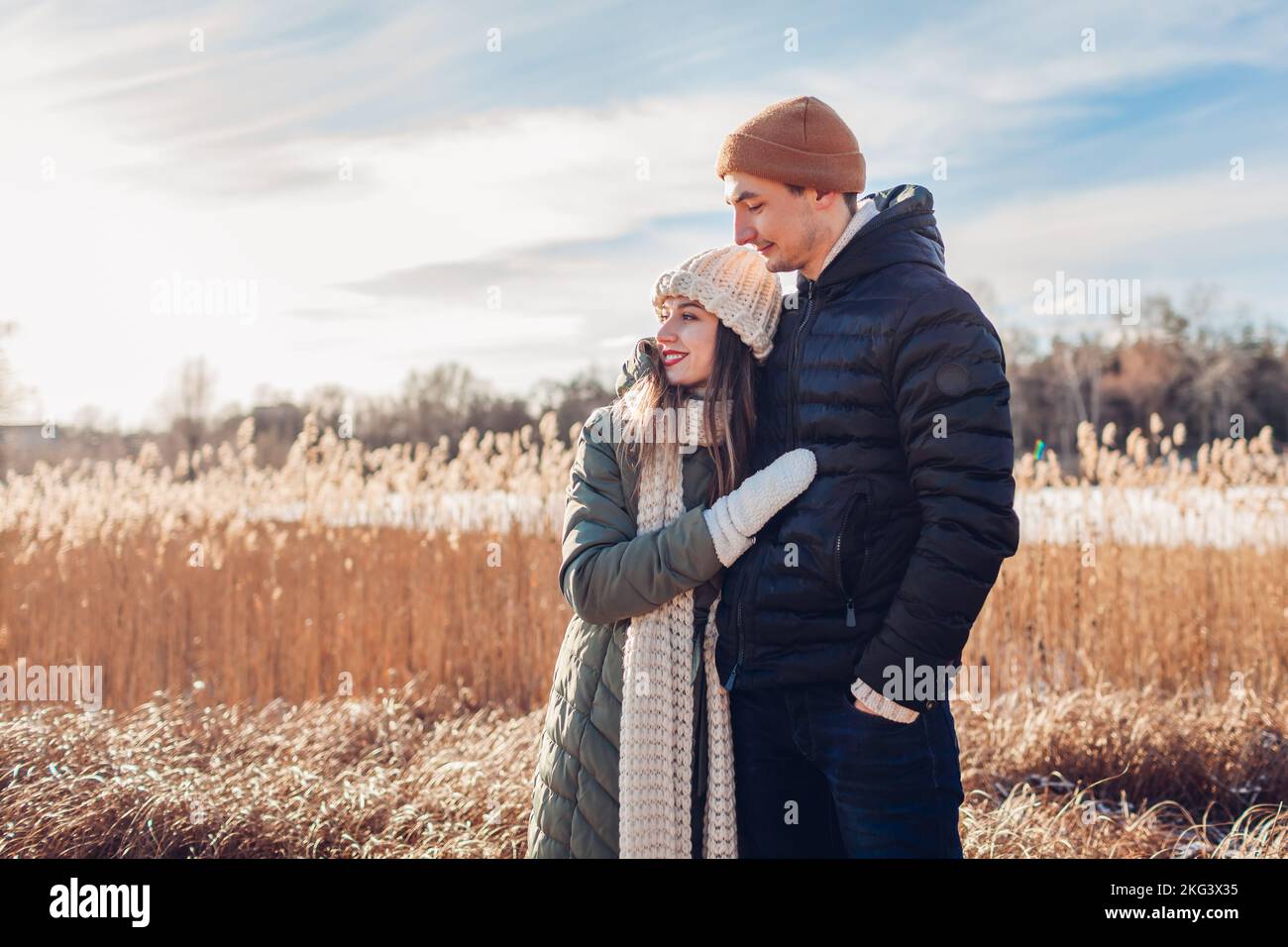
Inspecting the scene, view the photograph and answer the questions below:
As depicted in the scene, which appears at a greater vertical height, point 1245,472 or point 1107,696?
point 1245,472

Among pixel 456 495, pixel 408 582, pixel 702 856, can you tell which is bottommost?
pixel 702 856

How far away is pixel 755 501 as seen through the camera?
7.48 ft

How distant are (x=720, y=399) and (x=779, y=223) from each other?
1.56ft

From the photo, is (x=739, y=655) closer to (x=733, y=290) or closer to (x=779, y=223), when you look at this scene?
(x=733, y=290)

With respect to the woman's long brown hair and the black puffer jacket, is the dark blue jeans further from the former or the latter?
the woman's long brown hair

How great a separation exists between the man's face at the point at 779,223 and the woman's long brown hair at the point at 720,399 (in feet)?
0.74

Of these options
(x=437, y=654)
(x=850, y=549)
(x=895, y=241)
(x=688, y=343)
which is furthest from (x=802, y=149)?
(x=437, y=654)

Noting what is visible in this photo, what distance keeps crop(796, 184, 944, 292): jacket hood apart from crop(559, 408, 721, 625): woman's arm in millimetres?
675

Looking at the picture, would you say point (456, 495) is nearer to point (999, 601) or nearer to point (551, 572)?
point (551, 572)

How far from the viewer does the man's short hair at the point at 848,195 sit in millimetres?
2535
